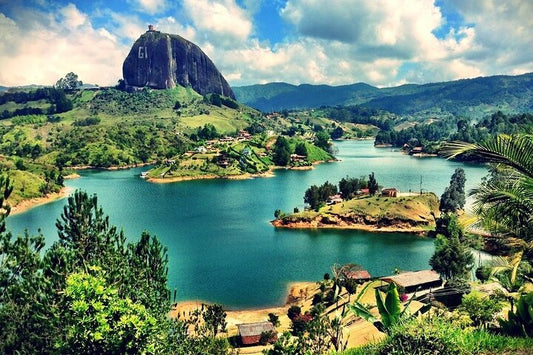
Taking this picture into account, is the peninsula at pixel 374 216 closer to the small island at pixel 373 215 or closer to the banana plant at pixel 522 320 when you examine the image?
the small island at pixel 373 215

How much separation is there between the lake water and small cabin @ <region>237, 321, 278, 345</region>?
8727mm

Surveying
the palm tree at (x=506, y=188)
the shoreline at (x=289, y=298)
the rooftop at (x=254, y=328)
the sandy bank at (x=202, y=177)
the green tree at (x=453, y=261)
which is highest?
the palm tree at (x=506, y=188)

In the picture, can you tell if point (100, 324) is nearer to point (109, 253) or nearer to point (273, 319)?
point (109, 253)

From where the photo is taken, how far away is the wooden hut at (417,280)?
155 feet

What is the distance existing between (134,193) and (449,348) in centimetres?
11560

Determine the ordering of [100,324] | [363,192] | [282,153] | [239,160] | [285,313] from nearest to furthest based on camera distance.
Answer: [100,324]
[285,313]
[363,192]
[239,160]
[282,153]

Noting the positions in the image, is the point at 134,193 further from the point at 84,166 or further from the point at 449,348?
the point at 449,348

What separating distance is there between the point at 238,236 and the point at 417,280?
35076mm

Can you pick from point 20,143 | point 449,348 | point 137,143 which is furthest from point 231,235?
point 20,143

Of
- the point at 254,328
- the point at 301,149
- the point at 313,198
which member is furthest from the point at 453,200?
the point at 301,149

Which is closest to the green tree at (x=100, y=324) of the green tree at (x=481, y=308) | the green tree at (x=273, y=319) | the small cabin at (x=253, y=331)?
the small cabin at (x=253, y=331)

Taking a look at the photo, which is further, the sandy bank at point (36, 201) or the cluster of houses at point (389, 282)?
the sandy bank at point (36, 201)

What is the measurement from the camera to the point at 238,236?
75688mm

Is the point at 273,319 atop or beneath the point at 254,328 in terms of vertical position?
beneath
